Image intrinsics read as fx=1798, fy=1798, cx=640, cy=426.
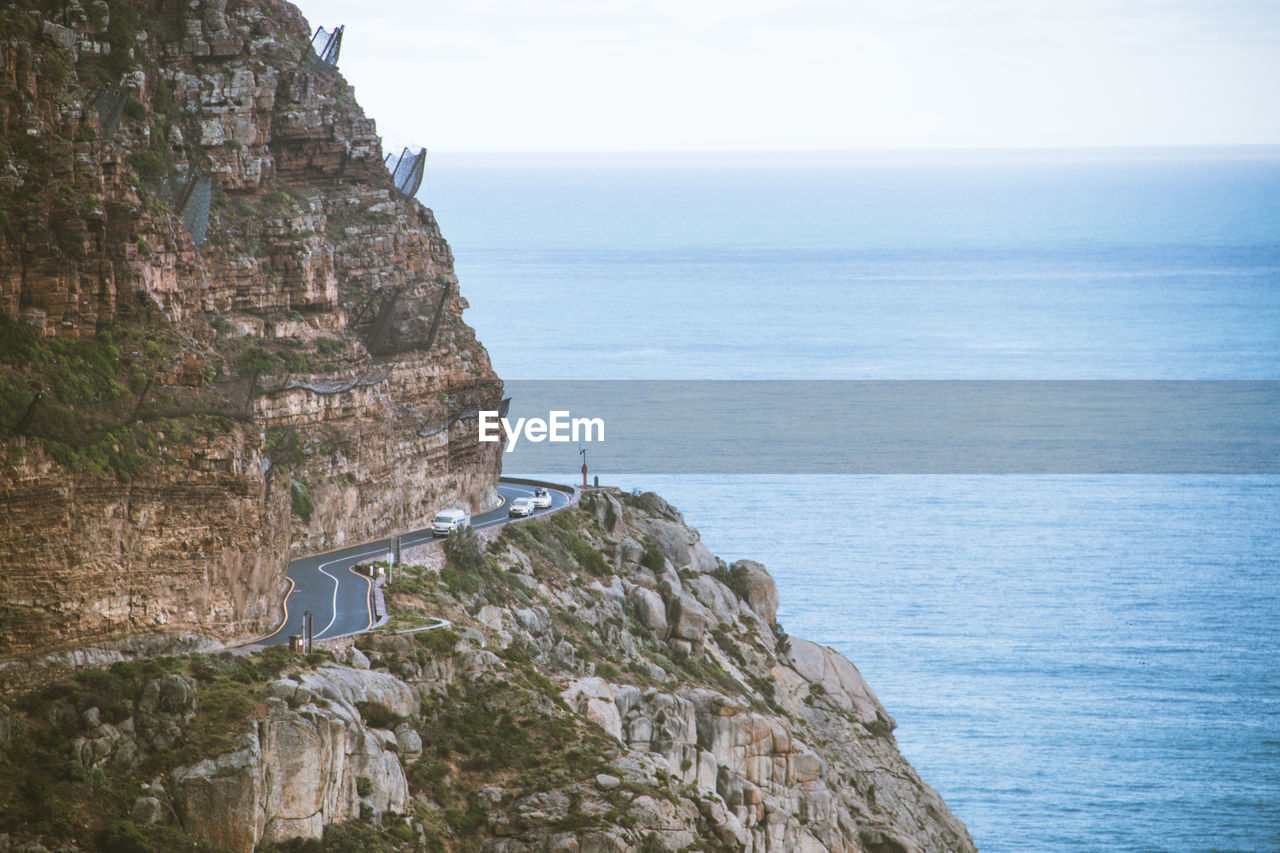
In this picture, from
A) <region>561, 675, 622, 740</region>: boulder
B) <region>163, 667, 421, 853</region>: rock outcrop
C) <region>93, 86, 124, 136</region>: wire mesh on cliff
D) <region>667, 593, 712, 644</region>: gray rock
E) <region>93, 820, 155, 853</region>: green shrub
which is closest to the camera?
<region>93, 820, 155, 853</region>: green shrub

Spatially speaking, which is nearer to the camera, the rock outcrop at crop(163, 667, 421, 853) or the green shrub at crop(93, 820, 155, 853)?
the green shrub at crop(93, 820, 155, 853)

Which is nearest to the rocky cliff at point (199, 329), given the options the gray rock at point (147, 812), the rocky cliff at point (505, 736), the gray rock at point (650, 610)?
the rocky cliff at point (505, 736)

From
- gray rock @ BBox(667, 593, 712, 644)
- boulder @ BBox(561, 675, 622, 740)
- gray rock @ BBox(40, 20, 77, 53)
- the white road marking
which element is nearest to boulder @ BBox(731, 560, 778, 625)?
gray rock @ BBox(667, 593, 712, 644)

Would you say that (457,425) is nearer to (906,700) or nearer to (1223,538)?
(906,700)

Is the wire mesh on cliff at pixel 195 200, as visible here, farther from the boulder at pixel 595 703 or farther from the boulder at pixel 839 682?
the boulder at pixel 839 682

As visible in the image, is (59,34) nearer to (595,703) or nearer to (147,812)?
(147,812)

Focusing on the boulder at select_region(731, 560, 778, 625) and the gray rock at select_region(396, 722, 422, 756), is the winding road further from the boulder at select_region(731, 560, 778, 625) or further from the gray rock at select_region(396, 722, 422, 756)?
the boulder at select_region(731, 560, 778, 625)

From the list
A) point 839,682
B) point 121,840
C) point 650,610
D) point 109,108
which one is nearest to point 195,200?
point 109,108
